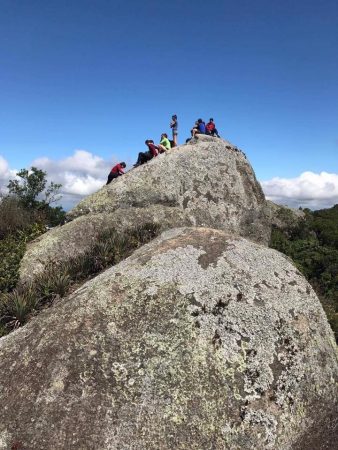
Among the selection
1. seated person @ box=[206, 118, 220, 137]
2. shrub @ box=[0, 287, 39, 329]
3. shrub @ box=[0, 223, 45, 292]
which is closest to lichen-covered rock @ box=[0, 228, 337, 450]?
shrub @ box=[0, 287, 39, 329]

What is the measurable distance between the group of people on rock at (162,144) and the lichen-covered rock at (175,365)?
11044mm

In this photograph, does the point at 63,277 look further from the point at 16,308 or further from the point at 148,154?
the point at 148,154

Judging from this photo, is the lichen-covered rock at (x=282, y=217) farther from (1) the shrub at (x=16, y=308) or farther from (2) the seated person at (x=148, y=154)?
(1) the shrub at (x=16, y=308)

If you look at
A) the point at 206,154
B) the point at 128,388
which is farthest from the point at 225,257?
the point at 206,154

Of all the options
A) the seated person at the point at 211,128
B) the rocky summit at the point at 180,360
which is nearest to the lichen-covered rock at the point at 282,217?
the seated person at the point at 211,128

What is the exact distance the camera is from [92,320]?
8.18 meters

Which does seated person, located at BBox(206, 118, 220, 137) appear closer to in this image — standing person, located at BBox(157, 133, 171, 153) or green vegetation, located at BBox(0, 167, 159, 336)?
standing person, located at BBox(157, 133, 171, 153)

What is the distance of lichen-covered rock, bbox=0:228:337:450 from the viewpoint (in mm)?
6867

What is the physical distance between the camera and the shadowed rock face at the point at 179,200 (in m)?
14.9

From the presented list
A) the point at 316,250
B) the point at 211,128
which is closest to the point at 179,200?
the point at 211,128

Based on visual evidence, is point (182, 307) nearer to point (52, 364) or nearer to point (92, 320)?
point (92, 320)

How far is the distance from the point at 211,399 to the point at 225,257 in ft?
11.8

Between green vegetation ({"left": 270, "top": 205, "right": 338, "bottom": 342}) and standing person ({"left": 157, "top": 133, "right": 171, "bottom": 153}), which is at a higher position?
standing person ({"left": 157, "top": 133, "right": 171, "bottom": 153})

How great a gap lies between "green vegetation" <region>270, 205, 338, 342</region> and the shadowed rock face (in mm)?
5722
